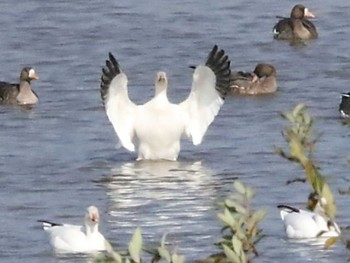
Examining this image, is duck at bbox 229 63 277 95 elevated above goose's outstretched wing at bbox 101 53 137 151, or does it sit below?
above

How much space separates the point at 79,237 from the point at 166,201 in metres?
2.01

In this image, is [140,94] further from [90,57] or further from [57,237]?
[57,237]

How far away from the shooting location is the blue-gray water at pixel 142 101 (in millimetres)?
10828

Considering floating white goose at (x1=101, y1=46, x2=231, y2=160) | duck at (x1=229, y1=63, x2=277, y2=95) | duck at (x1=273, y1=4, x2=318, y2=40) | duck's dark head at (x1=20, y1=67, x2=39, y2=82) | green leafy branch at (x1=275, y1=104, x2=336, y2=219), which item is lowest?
green leafy branch at (x1=275, y1=104, x2=336, y2=219)

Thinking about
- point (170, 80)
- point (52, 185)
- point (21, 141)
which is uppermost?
point (170, 80)

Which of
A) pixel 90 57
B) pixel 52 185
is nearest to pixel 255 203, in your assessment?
pixel 52 185

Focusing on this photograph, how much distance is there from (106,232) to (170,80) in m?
7.37

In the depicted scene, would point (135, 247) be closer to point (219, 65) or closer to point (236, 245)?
point (236, 245)

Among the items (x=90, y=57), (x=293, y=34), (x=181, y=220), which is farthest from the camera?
(x=293, y=34)

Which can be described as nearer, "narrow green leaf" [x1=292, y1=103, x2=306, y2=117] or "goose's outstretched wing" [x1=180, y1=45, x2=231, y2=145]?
"narrow green leaf" [x1=292, y1=103, x2=306, y2=117]

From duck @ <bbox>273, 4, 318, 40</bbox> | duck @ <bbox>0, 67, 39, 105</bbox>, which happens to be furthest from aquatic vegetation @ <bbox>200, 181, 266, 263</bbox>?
duck @ <bbox>273, 4, 318, 40</bbox>

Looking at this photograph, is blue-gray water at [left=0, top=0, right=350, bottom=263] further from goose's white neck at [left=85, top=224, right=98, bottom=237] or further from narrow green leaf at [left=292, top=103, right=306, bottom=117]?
narrow green leaf at [left=292, top=103, right=306, bottom=117]

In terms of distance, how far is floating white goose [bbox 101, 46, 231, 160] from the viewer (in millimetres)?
12898

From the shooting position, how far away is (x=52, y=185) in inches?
490
